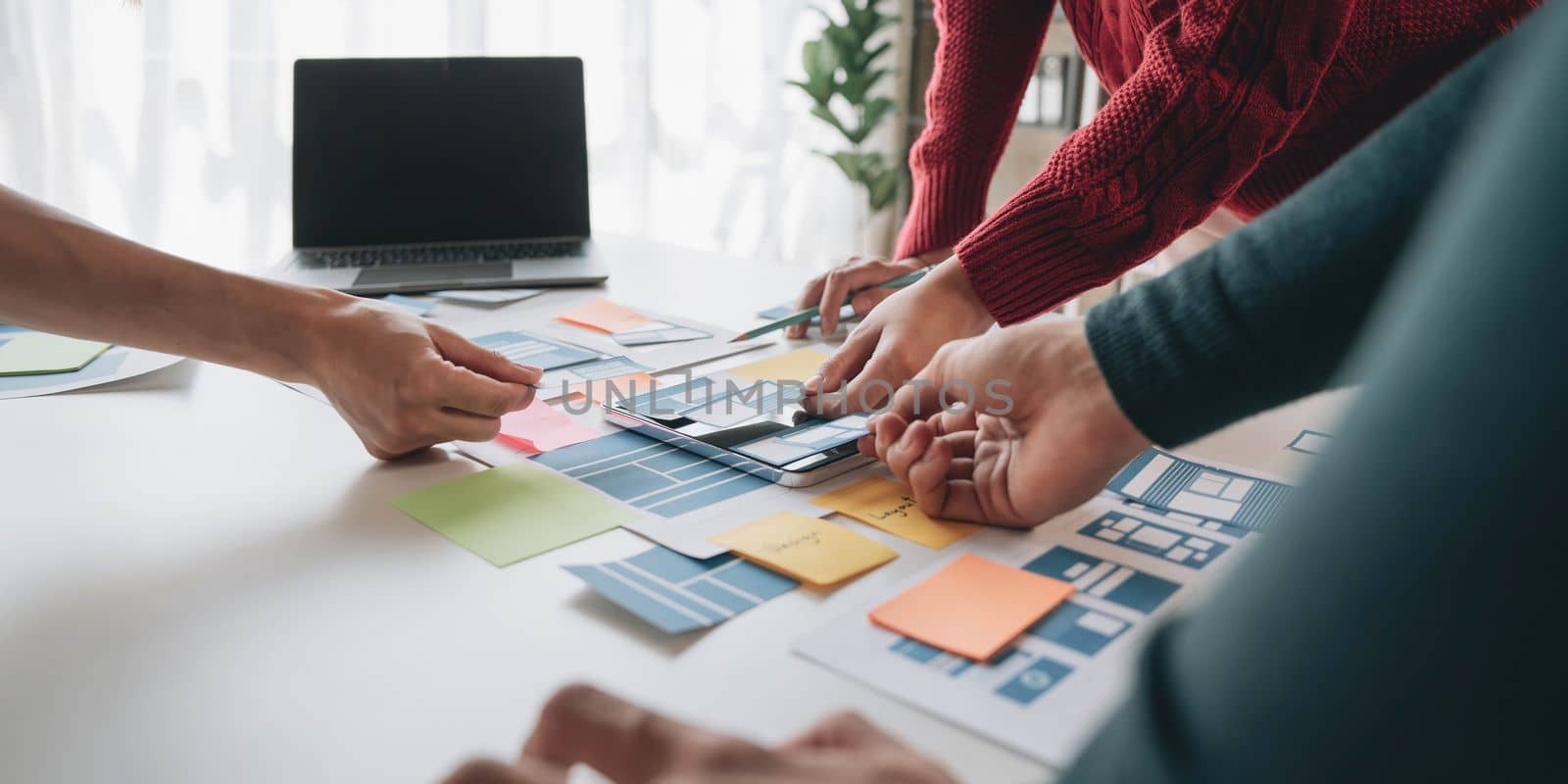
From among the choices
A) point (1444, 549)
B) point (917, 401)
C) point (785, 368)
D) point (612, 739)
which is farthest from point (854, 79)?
point (1444, 549)

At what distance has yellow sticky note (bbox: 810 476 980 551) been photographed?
2.23 ft

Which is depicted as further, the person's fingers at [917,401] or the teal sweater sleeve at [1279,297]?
the person's fingers at [917,401]

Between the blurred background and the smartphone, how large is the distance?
104cm

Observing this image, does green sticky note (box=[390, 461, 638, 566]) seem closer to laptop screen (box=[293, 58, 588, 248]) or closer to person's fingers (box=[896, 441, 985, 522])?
person's fingers (box=[896, 441, 985, 522])

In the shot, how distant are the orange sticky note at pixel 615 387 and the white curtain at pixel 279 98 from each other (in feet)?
2.84

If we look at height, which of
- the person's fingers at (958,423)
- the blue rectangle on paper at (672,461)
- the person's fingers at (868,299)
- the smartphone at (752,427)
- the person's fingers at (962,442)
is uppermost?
the person's fingers at (868,299)

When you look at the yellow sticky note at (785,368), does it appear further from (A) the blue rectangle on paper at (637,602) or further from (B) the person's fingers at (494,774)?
(B) the person's fingers at (494,774)

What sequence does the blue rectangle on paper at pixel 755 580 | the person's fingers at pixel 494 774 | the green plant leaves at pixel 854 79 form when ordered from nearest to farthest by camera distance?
the person's fingers at pixel 494 774 < the blue rectangle on paper at pixel 755 580 < the green plant leaves at pixel 854 79

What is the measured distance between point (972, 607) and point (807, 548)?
12 centimetres

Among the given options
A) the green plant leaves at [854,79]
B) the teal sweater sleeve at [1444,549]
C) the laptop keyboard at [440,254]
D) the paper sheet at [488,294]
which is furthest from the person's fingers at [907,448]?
the green plant leaves at [854,79]

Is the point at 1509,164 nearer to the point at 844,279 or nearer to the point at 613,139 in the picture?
the point at 844,279

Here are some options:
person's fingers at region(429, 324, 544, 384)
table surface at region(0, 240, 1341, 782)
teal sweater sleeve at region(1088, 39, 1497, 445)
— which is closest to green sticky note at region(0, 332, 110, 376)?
table surface at region(0, 240, 1341, 782)

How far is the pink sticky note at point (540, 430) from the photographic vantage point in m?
0.85

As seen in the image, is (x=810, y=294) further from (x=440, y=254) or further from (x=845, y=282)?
(x=440, y=254)
